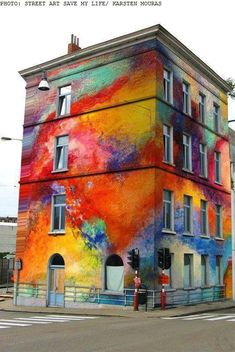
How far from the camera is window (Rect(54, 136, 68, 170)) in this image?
30156 mm

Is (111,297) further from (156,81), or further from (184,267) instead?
(156,81)

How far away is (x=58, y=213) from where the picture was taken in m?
29.6

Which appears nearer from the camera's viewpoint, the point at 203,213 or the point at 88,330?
the point at 88,330

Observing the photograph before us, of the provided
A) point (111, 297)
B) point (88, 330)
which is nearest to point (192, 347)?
point (88, 330)

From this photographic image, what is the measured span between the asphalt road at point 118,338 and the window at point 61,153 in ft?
46.9

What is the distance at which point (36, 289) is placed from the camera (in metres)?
29.5

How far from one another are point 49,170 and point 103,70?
6790 mm

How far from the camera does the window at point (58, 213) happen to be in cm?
2941

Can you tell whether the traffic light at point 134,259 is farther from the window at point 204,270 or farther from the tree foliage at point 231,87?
the tree foliage at point 231,87

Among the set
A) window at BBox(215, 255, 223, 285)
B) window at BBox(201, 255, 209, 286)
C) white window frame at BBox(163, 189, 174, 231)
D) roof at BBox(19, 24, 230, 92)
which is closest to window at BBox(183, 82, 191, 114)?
roof at BBox(19, 24, 230, 92)

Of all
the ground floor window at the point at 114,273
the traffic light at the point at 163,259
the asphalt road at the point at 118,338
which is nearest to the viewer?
the asphalt road at the point at 118,338

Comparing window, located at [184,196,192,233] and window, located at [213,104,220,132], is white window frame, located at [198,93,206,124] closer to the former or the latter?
window, located at [213,104,220,132]

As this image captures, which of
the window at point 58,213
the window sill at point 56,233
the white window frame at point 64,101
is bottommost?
the window sill at point 56,233

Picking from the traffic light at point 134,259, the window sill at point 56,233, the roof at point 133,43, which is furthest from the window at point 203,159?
the window sill at point 56,233
